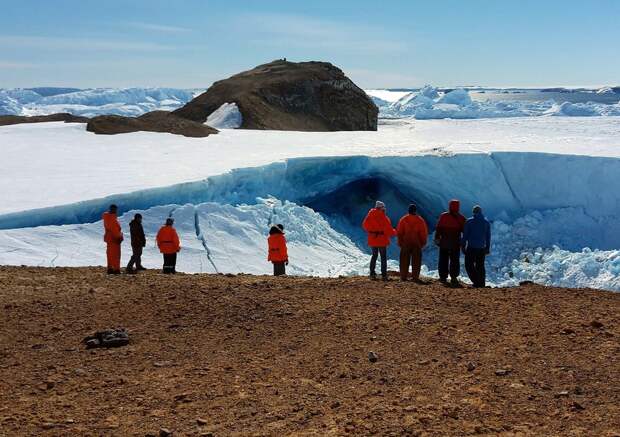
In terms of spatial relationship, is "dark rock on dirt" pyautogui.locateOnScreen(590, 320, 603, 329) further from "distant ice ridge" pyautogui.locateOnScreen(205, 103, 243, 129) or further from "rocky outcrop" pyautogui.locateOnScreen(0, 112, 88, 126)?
"distant ice ridge" pyautogui.locateOnScreen(205, 103, 243, 129)

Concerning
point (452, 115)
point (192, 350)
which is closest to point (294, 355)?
point (192, 350)

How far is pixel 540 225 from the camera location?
16.1 m

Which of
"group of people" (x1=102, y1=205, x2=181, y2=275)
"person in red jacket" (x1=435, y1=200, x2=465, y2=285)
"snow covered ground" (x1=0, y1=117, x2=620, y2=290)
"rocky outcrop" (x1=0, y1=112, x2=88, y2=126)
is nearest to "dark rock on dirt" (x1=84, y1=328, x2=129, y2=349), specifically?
"group of people" (x1=102, y1=205, x2=181, y2=275)

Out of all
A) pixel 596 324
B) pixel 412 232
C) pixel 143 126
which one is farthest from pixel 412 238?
pixel 143 126

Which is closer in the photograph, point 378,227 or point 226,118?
point 378,227

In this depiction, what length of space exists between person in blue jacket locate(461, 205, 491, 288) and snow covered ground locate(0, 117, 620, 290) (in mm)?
4535

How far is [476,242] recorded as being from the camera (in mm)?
8359

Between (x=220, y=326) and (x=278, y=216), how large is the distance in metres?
7.82

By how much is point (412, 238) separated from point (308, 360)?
3.64m

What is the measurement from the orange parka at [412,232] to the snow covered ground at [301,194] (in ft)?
12.7

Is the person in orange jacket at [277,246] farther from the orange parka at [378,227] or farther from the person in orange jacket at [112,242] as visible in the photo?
the person in orange jacket at [112,242]

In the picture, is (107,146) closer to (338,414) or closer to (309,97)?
(338,414)

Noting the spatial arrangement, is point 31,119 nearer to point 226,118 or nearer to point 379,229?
point 226,118

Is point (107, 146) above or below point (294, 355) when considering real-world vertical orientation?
above
